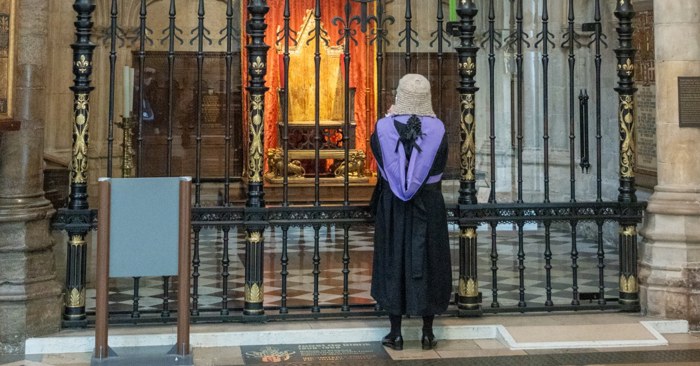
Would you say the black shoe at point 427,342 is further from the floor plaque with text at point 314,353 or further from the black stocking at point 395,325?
the floor plaque with text at point 314,353

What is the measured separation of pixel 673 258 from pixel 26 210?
4.85m

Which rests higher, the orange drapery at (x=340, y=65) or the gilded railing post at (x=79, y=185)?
the orange drapery at (x=340, y=65)

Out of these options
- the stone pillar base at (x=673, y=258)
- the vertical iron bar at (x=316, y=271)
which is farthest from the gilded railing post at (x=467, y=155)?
the stone pillar base at (x=673, y=258)

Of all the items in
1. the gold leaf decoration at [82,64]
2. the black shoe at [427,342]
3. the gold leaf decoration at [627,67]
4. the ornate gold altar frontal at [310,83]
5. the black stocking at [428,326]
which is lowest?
the black shoe at [427,342]

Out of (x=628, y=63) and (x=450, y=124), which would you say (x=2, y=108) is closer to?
(x=628, y=63)

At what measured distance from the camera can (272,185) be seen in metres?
16.4

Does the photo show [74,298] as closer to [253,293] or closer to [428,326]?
[253,293]

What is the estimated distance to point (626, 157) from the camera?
24.2 ft

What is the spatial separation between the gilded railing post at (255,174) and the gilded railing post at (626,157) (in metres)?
2.87

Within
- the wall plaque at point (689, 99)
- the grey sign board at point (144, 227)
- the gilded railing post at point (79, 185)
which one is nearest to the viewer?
the grey sign board at point (144, 227)

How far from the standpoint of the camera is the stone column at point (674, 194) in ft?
23.2

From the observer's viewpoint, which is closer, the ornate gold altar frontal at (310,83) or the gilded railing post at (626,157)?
the gilded railing post at (626,157)

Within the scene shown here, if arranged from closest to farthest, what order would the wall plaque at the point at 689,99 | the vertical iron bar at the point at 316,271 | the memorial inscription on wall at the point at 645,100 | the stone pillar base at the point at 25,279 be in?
1. the stone pillar base at the point at 25,279
2. the vertical iron bar at the point at 316,271
3. the wall plaque at the point at 689,99
4. the memorial inscription on wall at the point at 645,100

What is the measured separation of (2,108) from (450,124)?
1130 cm
